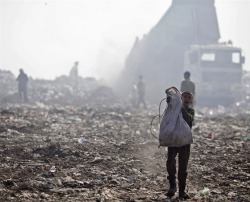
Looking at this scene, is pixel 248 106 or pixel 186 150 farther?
pixel 248 106

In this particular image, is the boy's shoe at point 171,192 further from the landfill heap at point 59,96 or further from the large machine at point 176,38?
the large machine at point 176,38

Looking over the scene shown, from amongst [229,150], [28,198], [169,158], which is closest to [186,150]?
[169,158]

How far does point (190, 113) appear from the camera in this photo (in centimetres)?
400

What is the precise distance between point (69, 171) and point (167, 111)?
1.89m

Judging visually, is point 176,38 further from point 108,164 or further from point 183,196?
point 183,196

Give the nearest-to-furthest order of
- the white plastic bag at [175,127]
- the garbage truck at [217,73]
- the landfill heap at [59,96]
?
the white plastic bag at [175,127] → the garbage truck at [217,73] → the landfill heap at [59,96]

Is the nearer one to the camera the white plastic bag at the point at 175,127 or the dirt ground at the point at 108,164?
the white plastic bag at the point at 175,127

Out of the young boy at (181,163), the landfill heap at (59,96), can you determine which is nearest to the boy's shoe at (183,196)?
the young boy at (181,163)

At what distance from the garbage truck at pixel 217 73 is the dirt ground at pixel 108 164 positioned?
8135 mm

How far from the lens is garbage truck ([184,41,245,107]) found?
57.6ft

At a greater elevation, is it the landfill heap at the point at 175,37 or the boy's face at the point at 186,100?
the landfill heap at the point at 175,37

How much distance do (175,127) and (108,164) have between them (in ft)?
6.63

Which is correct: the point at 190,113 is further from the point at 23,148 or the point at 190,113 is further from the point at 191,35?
the point at 191,35

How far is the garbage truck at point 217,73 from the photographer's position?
57.6ft
